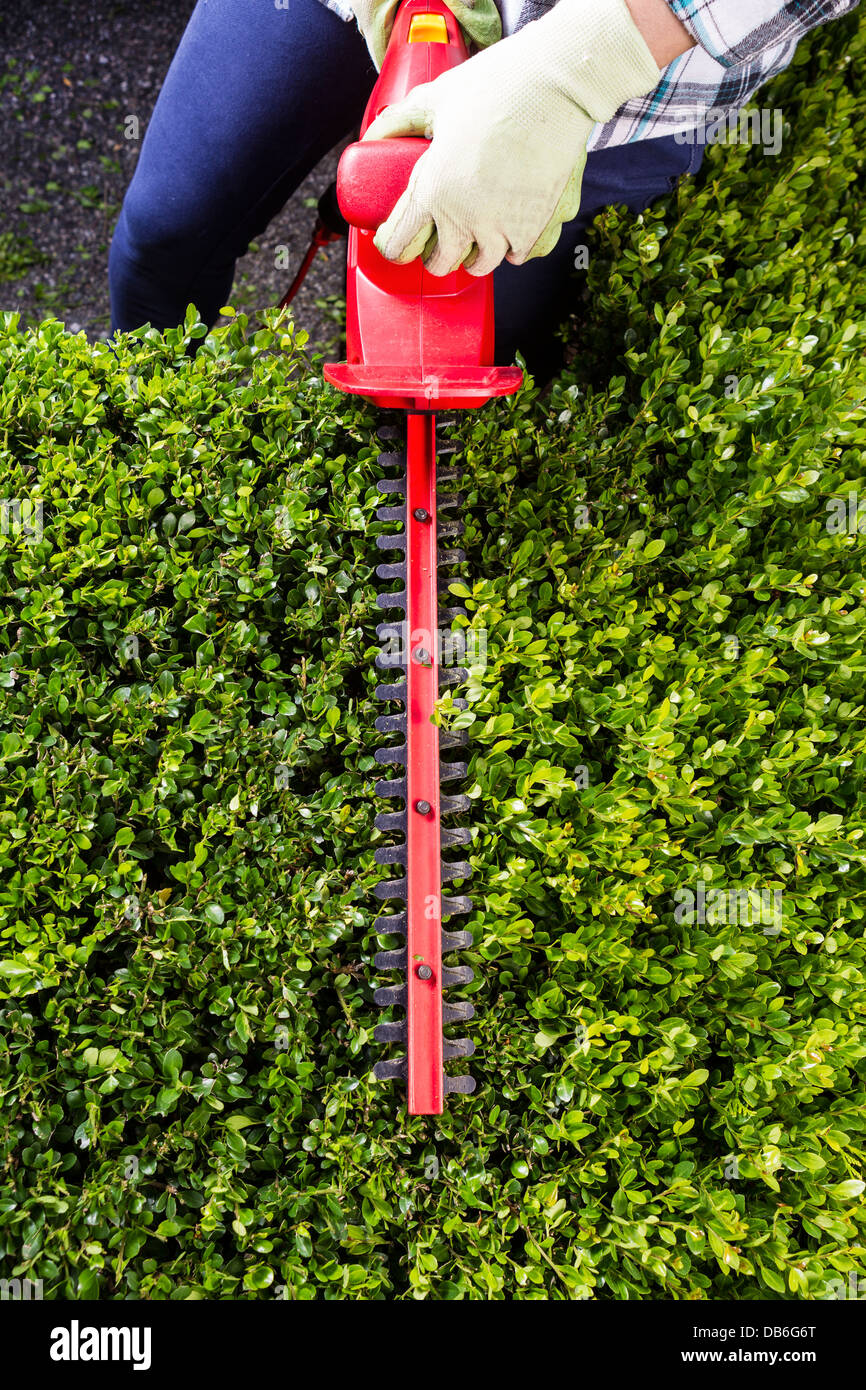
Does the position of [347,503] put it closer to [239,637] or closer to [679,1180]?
[239,637]

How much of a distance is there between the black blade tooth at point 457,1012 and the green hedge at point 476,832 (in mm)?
94

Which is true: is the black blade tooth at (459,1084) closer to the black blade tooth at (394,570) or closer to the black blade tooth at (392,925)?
the black blade tooth at (392,925)

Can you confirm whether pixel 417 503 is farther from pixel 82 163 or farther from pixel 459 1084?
pixel 82 163

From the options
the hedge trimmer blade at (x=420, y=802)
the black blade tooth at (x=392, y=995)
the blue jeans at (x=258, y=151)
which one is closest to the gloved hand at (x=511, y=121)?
the hedge trimmer blade at (x=420, y=802)

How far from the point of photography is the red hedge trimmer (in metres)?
1.62

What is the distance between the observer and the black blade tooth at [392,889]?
5.71ft

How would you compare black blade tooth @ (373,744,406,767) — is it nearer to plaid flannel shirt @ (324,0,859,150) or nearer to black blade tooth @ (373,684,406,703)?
black blade tooth @ (373,684,406,703)

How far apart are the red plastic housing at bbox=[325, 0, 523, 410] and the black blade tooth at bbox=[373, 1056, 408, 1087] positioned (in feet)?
4.12

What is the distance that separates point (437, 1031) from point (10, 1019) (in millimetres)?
775

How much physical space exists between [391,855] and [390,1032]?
0.34 meters

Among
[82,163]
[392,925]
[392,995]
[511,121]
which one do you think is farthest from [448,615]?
[82,163]

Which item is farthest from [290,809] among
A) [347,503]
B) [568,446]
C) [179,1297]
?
[568,446]

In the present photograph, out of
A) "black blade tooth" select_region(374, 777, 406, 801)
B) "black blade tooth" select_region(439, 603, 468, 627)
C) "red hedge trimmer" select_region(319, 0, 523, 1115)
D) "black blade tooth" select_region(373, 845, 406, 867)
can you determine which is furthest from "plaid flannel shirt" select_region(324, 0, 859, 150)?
"black blade tooth" select_region(373, 845, 406, 867)

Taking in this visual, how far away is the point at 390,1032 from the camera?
1730mm
